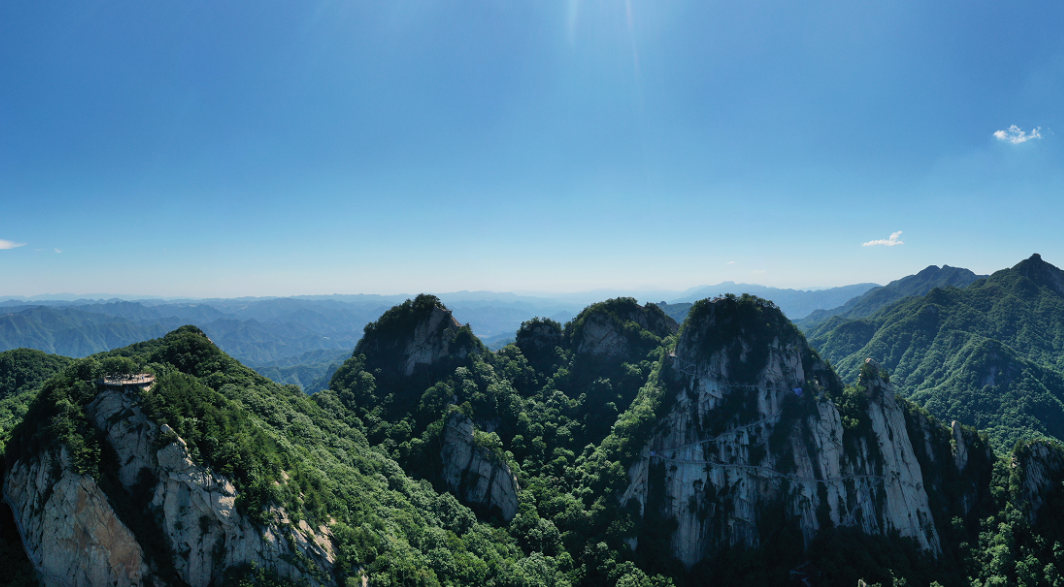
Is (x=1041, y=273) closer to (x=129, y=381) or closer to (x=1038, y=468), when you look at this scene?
(x=1038, y=468)

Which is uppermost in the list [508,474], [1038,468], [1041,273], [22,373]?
[1041,273]

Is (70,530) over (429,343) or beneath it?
beneath

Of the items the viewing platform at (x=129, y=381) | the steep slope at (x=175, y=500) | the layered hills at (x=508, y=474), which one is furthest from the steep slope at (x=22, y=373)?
the steep slope at (x=175, y=500)

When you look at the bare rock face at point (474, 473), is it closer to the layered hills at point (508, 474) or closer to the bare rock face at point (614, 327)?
the layered hills at point (508, 474)

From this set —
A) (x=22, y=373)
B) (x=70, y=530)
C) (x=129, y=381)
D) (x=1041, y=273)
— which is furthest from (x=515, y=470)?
(x=1041, y=273)

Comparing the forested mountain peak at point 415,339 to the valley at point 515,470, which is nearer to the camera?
the valley at point 515,470

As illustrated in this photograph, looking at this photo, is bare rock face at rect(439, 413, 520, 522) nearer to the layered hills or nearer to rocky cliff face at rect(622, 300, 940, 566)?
the layered hills

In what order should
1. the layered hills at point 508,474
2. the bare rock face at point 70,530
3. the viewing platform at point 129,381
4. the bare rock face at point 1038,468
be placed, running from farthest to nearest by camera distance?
the bare rock face at point 1038,468
the viewing platform at point 129,381
the layered hills at point 508,474
the bare rock face at point 70,530
